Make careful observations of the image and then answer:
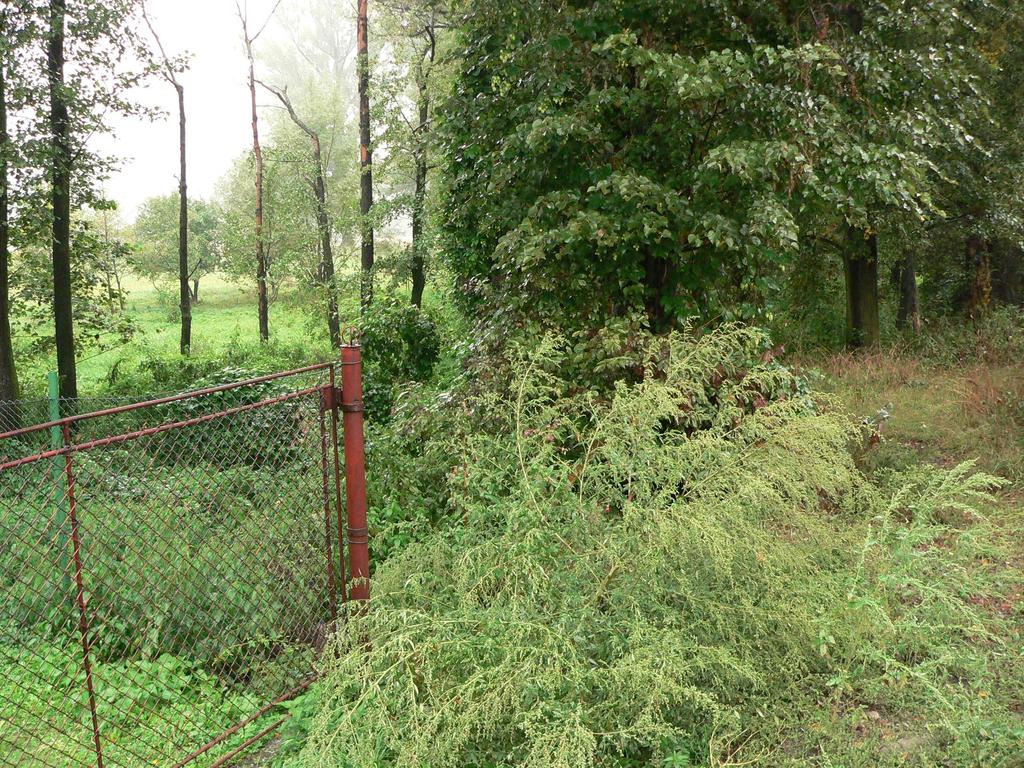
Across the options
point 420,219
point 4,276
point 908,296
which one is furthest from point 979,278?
point 4,276

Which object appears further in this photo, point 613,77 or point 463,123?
point 463,123

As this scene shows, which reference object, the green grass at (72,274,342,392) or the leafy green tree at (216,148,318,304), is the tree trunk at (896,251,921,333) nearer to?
the green grass at (72,274,342,392)

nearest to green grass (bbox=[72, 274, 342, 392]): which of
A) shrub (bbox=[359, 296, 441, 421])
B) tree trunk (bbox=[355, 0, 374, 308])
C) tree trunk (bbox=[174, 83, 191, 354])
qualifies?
tree trunk (bbox=[174, 83, 191, 354])

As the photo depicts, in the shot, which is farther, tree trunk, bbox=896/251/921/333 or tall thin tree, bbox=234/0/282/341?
tall thin tree, bbox=234/0/282/341

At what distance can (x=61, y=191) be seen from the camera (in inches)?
448

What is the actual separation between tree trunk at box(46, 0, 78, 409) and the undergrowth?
31.8 ft

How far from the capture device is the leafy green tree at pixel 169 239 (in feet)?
91.3

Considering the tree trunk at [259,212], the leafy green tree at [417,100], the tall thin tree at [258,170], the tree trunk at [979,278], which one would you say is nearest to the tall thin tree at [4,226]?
the leafy green tree at [417,100]

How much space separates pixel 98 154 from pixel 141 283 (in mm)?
29691

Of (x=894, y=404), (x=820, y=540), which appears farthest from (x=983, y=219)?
(x=820, y=540)

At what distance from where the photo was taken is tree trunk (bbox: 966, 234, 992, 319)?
12.5 meters

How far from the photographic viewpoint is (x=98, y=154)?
11.7 meters

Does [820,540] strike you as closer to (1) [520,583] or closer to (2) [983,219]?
(1) [520,583]

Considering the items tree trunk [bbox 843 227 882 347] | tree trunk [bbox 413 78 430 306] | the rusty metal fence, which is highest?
tree trunk [bbox 413 78 430 306]
